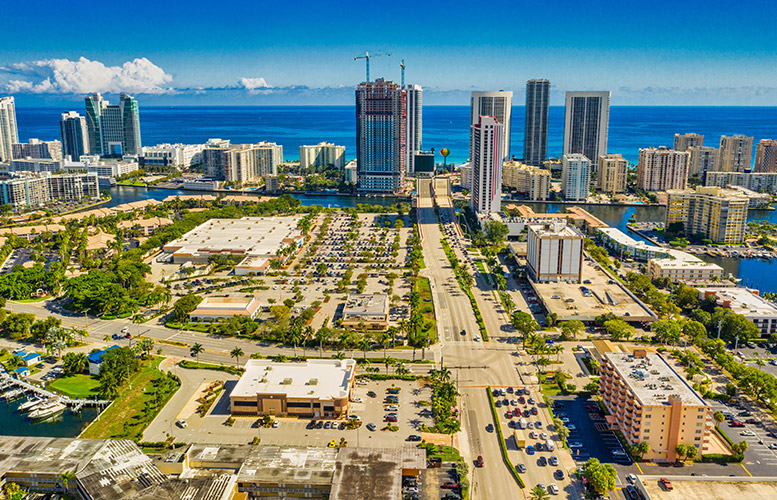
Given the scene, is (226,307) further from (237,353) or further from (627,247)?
(627,247)

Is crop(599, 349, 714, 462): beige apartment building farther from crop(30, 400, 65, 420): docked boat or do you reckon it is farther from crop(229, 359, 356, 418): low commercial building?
crop(30, 400, 65, 420): docked boat

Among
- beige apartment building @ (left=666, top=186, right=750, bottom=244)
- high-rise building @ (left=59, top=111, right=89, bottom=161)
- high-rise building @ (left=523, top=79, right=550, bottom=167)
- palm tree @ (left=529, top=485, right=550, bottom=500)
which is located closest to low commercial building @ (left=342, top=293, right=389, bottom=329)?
palm tree @ (left=529, top=485, right=550, bottom=500)

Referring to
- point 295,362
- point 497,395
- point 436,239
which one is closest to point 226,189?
point 436,239

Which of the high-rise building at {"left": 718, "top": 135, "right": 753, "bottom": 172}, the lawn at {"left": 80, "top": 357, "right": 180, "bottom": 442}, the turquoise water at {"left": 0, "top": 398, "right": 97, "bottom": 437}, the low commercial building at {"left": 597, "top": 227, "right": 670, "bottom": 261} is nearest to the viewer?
the lawn at {"left": 80, "top": 357, "right": 180, "bottom": 442}

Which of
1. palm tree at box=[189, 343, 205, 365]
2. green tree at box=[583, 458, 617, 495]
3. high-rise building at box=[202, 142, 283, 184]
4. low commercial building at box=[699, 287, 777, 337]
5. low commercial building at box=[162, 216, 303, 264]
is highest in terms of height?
high-rise building at box=[202, 142, 283, 184]

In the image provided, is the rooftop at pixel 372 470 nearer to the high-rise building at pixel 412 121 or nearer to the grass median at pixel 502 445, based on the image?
the grass median at pixel 502 445

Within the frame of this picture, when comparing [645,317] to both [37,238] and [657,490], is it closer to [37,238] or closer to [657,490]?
[657,490]

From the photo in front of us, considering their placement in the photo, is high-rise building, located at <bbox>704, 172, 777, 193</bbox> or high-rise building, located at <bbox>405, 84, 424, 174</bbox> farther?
high-rise building, located at <bbox>405, 84, 424, 174</bbox>
